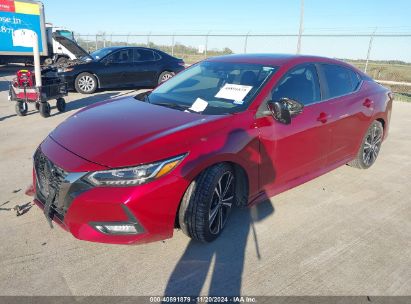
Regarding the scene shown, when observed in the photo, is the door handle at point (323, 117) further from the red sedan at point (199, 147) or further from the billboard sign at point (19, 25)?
the billboard sign at point (19, 25)

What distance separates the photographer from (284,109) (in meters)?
3.35

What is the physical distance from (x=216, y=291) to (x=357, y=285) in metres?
1.06

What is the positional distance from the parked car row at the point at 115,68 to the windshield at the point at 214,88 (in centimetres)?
722

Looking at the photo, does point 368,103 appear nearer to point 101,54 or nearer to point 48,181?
point 48,181

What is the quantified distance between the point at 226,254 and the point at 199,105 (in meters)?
1.42

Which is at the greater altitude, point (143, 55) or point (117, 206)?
point (143, 55)

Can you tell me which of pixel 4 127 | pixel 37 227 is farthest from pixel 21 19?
pixel 37 227

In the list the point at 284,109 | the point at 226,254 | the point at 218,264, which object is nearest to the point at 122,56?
the point at 284,109

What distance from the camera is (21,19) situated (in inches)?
697

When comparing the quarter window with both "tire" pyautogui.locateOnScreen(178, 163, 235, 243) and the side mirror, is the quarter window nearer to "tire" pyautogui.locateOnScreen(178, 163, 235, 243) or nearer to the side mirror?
the side mirror

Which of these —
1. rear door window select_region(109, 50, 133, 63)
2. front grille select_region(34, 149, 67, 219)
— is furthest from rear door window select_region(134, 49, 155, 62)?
front grille select_region(34, 149, 67, 219)

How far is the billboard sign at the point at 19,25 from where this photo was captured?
17312 millimetres

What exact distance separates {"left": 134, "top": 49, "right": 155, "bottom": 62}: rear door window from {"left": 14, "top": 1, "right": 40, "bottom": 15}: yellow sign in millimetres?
9361

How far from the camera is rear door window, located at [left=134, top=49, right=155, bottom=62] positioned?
38.8 feet
